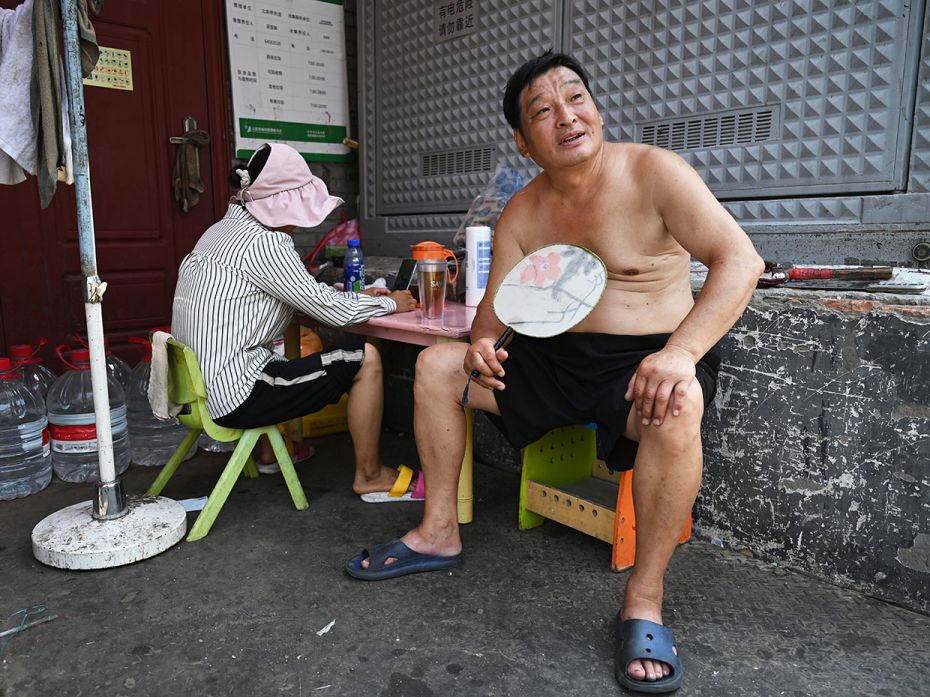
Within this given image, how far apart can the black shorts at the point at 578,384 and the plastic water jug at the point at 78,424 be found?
6.88 feet

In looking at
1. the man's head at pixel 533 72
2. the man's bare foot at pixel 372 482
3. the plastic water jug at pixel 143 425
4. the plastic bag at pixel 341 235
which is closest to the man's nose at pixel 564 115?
the man's head at pixel 533 72

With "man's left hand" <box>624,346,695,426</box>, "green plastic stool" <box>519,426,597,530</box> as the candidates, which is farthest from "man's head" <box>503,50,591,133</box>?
"green plastic stool" <box>519,426,597,530</box>

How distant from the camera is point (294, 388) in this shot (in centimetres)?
282

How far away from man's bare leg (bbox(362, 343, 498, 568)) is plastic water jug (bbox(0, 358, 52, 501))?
6.67 feet

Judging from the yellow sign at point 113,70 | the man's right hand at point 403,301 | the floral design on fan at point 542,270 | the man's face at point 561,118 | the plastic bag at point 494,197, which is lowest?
the man's right hand at point 403,301

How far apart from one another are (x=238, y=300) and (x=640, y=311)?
5.19 feet

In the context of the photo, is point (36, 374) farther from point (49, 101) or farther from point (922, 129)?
point (922, 129)

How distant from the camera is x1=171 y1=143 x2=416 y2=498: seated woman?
2.72 m

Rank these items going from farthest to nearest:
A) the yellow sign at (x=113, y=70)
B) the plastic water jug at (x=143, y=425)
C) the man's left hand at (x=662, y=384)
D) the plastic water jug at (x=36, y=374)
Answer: the yellow sign at (x=113, y=70) → the plastic water jug at (x=143, y=425) → the plastic water jug at (x=36, y=374) → the man's left hand at (x=662, y=384)

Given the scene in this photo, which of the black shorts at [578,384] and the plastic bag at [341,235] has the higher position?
the plastic bag at [341,235]

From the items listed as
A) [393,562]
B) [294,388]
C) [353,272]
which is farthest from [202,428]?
[353,272]

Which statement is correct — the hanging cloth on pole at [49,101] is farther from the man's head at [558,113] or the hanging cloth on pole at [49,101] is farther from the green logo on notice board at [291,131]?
the green logo on notice board at [291,131]

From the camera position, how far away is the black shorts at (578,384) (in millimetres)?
2129

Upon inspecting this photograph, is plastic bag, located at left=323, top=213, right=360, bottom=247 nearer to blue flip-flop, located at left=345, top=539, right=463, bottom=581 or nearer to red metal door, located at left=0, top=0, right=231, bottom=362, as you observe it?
red metal door, located at left=0, top=0, right=231, bottom=362
